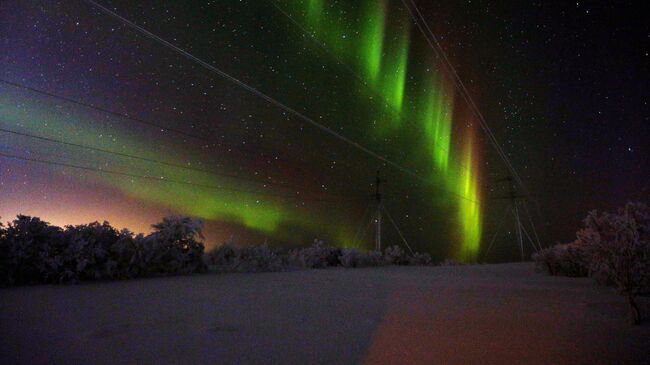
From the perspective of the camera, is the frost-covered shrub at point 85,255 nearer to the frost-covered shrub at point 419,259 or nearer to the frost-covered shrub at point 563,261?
the frost-covered shrub at point 563,261

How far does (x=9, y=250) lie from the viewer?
5.08m

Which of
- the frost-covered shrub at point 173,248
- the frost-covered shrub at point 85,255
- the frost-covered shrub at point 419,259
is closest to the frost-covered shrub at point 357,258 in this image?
the frost-covered shrub at point 419,259

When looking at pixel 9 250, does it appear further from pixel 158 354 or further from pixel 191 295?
pixel 158 354

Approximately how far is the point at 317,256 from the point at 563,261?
6707 millimetres

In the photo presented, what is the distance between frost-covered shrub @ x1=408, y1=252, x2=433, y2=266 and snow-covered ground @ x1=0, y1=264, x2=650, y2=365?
30.8ft

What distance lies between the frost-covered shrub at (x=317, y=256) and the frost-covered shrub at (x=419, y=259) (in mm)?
3104

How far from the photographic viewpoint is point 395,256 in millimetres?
13398

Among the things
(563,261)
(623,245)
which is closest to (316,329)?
(623,245)

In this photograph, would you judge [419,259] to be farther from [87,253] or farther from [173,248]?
[87,253]

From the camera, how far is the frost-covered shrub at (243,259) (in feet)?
26.9

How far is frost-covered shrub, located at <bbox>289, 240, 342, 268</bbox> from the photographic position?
10844 mm

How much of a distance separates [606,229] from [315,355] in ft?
11.2

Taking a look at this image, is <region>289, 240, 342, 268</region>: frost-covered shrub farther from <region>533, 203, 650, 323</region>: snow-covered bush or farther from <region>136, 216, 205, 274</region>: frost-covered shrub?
<region>533, 203, 650, 323</region>: snow-covered bush

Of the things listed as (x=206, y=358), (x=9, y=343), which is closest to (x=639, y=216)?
(x=206, y=358)
